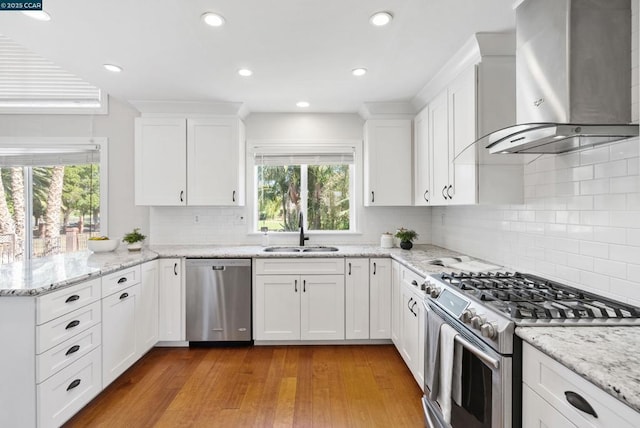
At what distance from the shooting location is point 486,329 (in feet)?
4.12

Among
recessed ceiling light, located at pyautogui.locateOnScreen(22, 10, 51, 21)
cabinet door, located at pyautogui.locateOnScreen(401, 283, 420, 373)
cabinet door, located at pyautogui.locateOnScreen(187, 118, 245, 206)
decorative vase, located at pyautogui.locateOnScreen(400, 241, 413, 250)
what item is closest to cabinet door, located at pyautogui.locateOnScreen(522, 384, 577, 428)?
cabinet door, located at pyautogui.locateOnScreen(401, 283, 420, 373)

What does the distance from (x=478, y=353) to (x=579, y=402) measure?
1.42 ft

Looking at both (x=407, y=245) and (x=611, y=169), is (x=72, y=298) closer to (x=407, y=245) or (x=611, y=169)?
(x=407, y=245)

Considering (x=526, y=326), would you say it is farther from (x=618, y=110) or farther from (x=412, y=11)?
(x=412, y=11)

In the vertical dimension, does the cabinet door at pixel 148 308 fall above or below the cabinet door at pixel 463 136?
below

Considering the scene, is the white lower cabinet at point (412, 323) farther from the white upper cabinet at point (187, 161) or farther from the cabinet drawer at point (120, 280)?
the cabinet drawer at point (120, 280)

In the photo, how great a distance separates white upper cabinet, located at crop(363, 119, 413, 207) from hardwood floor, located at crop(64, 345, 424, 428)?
5.15 feet

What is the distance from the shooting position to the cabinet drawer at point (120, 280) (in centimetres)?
228

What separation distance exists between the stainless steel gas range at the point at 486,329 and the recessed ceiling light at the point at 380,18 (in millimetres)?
1608

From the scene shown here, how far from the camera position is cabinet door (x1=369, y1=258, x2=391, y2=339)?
306 cm

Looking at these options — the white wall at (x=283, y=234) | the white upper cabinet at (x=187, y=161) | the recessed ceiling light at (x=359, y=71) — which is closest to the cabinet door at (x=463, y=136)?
the recessed ceiling light at (x=359, y=71)

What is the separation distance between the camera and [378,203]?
3381mm

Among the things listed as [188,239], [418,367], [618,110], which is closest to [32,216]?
[188,239]

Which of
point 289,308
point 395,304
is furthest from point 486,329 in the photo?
point 289,308
